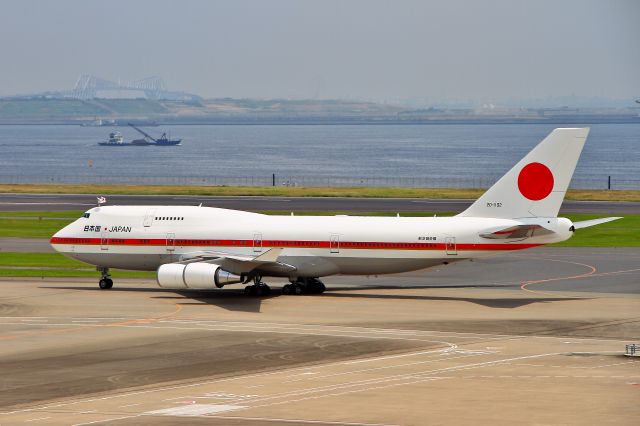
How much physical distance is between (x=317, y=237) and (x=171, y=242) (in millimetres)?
9147

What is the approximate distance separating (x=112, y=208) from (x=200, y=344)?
2297cm

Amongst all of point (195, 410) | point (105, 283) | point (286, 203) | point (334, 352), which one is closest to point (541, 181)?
point (334, 352)

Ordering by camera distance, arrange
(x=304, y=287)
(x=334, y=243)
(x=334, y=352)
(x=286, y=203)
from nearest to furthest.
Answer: (x=334, y=352) < (x=334, y=243) < (x=304, y=287) < (x=286, y=203)

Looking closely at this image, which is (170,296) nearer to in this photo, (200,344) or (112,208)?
(112,208)

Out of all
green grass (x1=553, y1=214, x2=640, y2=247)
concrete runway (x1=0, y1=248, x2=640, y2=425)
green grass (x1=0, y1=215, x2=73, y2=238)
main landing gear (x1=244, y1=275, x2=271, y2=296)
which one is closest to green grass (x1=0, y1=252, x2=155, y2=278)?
concrete runway (x1=0, y1=248, x2=640, y2=425)

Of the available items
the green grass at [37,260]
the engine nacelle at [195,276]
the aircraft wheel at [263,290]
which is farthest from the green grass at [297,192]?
the engine nacelle at [195,276]

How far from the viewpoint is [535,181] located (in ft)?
204

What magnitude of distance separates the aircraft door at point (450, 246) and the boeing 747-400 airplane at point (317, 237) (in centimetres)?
6

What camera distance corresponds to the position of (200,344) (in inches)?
1959

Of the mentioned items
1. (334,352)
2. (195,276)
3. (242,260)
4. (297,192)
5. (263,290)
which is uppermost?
(297,192)

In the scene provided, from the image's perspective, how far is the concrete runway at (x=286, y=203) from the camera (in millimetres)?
119812

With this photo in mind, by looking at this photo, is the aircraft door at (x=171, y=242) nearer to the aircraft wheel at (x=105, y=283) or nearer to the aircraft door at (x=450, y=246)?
the aircraft wheel at (x=105, y=283)

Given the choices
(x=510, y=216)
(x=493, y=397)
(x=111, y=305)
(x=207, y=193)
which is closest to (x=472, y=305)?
(x=510, y=216)

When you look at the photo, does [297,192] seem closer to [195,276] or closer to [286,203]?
[286,203]
